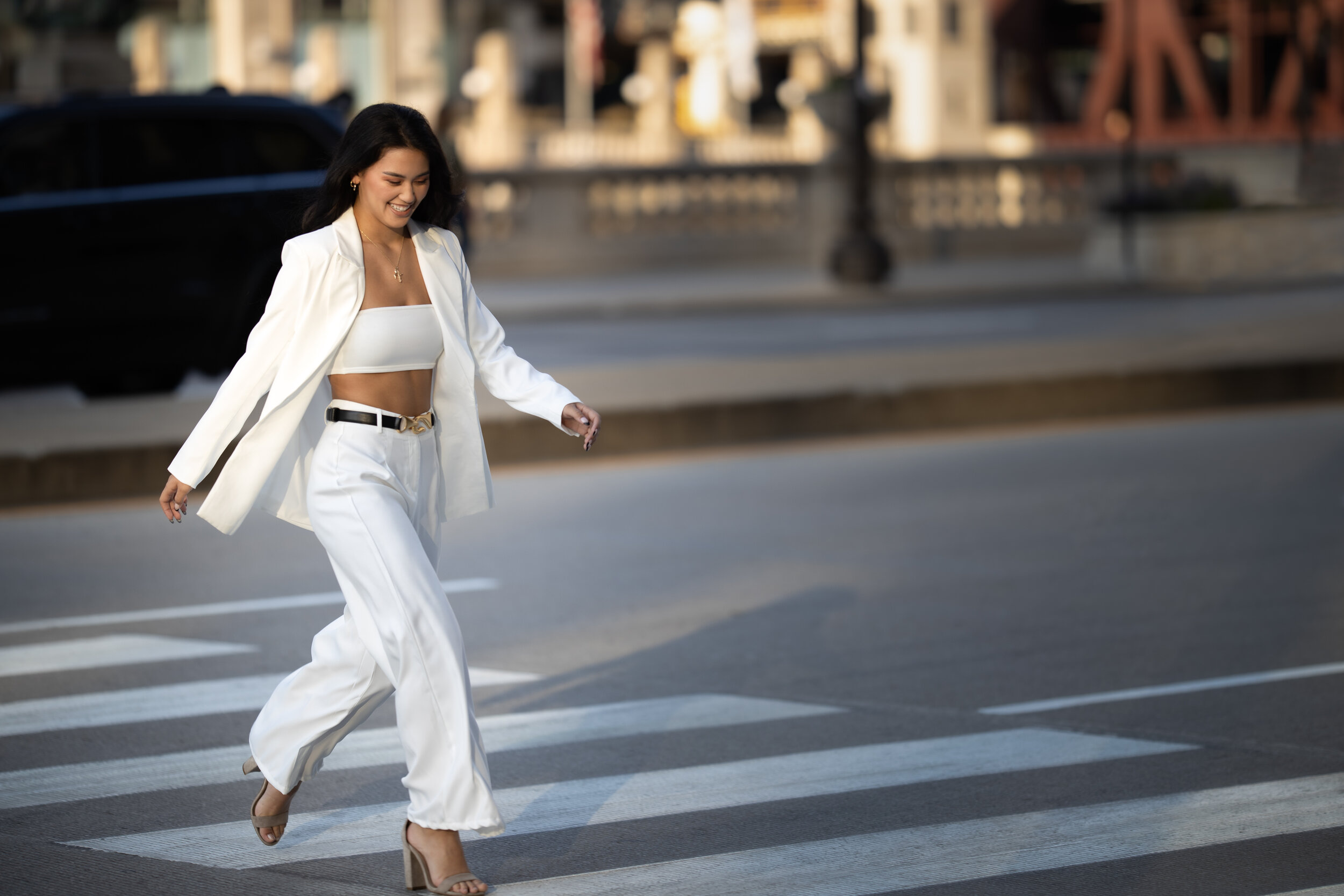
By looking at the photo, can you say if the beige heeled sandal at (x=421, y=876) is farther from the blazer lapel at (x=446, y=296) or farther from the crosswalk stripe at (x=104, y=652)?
the crosswalk stripe at (x=104, y=652)

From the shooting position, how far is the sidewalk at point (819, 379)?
11664 millimetres

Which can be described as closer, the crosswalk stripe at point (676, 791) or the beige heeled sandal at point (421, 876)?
the beige heeled sandal at point (421, 876)

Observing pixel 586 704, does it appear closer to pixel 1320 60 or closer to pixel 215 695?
pixel 215 695

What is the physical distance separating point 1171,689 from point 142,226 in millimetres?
8864

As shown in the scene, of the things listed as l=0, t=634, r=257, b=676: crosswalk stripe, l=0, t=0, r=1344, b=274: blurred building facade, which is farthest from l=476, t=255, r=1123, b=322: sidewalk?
l=0, t=634, r=257, b=676: crosswalk stripe

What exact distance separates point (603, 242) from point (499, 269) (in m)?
1.87

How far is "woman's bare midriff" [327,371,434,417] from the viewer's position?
4.77 meters

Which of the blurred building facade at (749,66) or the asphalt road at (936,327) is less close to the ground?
the blurred building facade at (749,66)

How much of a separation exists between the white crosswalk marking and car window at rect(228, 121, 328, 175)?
9.78 m

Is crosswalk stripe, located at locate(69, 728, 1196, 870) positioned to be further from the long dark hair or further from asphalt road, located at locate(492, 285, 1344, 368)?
asphalt road, located at locate(492, 285, 1344, 368)

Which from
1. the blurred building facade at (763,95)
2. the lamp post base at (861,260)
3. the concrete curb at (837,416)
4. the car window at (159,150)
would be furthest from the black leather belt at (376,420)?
the lamp post base at (861,260)

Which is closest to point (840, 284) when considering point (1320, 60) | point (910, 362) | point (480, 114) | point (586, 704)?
point (910, 362)

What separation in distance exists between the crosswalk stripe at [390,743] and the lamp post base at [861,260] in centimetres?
1924

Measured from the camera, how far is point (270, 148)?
45.5ft
